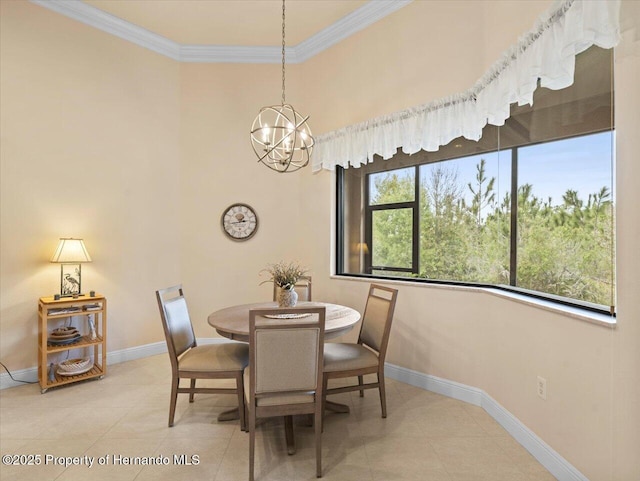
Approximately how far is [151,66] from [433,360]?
4.30 m

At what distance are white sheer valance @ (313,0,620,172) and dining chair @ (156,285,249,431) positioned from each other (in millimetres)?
2197

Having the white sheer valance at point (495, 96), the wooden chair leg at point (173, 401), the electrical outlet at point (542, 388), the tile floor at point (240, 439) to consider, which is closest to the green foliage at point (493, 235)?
the white sheer valance at point (495, 96)

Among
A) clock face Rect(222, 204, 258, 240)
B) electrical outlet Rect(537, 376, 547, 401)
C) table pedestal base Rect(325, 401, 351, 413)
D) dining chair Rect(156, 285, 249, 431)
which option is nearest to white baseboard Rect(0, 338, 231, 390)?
clock face Rect(222, 204, 258, 240)

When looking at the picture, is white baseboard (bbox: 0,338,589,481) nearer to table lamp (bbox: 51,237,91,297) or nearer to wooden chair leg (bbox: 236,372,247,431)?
table lamp (bbox: 51,237,91,297)

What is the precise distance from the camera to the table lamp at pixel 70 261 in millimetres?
3321

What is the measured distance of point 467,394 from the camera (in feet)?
9.77

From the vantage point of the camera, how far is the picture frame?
349 cm

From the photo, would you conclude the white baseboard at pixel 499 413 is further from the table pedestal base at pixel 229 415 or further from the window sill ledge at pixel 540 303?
the table pedestal base at pixel 229 415

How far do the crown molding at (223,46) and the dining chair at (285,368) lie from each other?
314 cm

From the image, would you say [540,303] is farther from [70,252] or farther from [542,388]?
[70,252]

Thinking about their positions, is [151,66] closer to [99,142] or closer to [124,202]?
[99,142]

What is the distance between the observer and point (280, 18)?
3.88 m

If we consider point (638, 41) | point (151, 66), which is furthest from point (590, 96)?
point (151, 66)

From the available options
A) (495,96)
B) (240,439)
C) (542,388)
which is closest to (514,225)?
(495,96)
